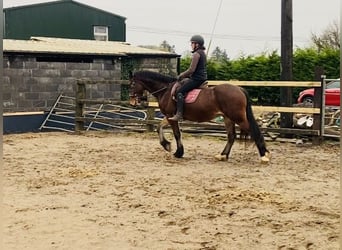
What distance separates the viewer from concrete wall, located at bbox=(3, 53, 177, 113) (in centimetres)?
1195

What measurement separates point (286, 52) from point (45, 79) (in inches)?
226

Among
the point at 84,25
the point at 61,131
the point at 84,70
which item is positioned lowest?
the point at 61,131

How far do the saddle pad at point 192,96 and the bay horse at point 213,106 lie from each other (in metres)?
0.05

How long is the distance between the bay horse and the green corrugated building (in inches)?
625

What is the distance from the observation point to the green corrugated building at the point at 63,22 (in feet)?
74.2

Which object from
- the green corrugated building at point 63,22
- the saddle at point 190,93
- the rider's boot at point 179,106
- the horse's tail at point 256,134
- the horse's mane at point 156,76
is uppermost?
the green corrugated building at point 63,22

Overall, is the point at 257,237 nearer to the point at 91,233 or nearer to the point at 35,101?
the point at 91,233

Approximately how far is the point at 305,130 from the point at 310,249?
237 inches

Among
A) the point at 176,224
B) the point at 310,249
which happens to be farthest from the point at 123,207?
the point at 310,249

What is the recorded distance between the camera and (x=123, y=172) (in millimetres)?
6582

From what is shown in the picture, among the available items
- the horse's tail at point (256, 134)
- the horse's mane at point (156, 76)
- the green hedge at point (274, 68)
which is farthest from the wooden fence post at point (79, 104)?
the green hedge at point (274, 68)

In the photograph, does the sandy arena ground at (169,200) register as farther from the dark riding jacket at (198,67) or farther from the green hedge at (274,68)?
the green hedge at (274,68)

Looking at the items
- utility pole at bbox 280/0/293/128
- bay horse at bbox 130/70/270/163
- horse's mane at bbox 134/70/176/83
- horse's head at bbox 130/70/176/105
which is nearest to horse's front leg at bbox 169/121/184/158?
bay horse at bbox 130/70/270/163

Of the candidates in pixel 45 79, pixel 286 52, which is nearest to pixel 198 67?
pixel 286 52
